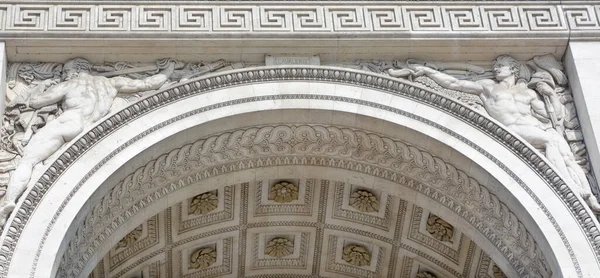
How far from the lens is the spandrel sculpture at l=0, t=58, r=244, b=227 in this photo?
14.4m

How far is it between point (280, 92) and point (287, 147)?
2.43 feet

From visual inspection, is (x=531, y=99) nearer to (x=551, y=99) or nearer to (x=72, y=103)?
(x=551, y=99)

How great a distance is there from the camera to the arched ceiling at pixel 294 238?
53.0 ft

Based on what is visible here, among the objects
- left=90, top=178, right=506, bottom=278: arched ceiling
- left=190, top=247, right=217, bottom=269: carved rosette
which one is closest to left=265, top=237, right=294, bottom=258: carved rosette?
left=90, top=178, right=506, bottom=278: arched ceiling

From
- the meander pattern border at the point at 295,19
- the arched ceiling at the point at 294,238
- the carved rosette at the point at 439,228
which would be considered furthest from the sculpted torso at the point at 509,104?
the carved rosette at the point at 439,228

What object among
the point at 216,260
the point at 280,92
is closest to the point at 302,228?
the point at 216,260

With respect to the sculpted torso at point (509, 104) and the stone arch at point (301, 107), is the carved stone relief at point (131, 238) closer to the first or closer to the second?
the stone arch at point (301, 107)

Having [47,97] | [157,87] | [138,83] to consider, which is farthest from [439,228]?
[47,97]

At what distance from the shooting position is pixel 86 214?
1422 centimetres

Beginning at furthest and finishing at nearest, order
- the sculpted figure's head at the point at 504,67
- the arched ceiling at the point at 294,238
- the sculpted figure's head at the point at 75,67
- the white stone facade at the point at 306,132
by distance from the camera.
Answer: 1. the arched ceiling at the point at 294,238
2. the sculpted figure's head at the point at 504,67
3. the sculpted figure's head at the point at 75,67
4. the white stone facade at the point at 306,132

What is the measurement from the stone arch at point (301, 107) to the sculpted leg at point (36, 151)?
0.14 meters

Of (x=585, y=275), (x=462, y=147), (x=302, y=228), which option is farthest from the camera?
(x=302, y=228)

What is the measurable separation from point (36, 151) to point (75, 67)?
1434 mm

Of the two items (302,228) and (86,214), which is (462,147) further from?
(86,214)
